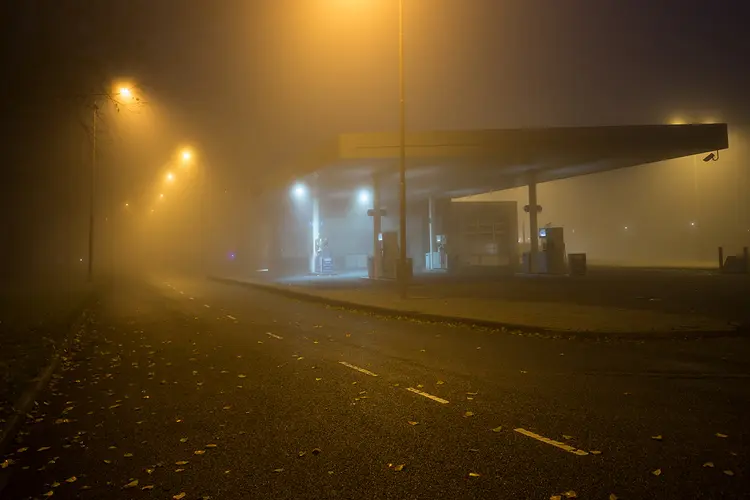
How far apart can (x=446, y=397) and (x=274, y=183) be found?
39617mm

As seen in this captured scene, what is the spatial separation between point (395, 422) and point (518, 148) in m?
24.2

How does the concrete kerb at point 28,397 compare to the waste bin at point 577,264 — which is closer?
the concrete kerb at point 28,397

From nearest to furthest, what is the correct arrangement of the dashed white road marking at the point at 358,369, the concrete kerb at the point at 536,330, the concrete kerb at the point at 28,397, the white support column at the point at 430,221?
the concrete kerb at the point at 28,397, the dashed white road marking at the point at 358,369, the concrete kerb at the point at 536,330, the white support column at the point at 430,221

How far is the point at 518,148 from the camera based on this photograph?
2866 cm

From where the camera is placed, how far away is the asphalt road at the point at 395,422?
15.6 ft

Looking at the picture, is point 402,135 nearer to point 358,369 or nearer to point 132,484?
point 358,369

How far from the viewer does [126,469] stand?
5262 millimetres

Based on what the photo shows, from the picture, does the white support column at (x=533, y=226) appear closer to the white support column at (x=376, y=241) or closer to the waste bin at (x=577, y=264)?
the waste bin at (x=577, y=264)

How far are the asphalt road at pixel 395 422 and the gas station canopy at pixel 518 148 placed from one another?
57.0 feet

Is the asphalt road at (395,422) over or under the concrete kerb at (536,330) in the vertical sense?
under

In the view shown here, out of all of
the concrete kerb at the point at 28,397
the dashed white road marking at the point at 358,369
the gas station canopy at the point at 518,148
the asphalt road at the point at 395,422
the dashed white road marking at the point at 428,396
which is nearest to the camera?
the asphalt road at the point at 395,422

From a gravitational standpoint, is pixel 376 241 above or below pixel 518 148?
below

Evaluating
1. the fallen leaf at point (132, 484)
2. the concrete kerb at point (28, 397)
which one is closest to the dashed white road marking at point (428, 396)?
the fallen leaf at point (132, 484)

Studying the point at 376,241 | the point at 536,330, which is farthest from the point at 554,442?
the point at 376,241
